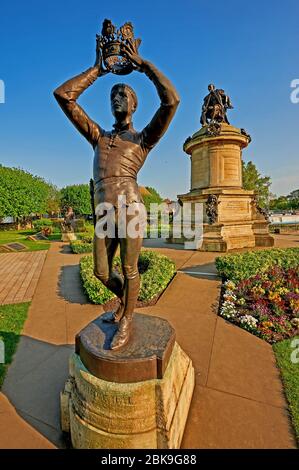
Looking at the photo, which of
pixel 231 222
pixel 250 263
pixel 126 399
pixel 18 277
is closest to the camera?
pixel 126 399

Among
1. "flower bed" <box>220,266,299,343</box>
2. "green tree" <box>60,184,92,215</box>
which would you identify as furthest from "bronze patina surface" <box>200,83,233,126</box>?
"green tree" <box>60,184,92,215</box>

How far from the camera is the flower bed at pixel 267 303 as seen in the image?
4121 millimetres

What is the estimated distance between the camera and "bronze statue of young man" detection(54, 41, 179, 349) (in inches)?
83.7

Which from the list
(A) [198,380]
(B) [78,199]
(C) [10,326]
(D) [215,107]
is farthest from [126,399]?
(B) [78,199]

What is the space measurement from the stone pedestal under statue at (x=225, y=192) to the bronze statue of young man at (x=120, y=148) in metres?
8.77

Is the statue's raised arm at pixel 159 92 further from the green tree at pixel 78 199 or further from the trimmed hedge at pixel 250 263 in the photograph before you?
the green tree at pixel 78 199

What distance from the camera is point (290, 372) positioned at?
9.96ft

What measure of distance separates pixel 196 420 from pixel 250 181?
92.5ft

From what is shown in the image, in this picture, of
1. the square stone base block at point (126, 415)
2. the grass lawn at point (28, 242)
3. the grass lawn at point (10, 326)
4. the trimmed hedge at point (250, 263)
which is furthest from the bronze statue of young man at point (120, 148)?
the grass lawn at point (28, 242)

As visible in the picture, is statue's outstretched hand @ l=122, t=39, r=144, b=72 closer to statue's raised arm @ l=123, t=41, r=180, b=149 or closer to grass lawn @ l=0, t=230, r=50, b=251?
statue's raised arm @ l=123, t=41, r=180, b=149

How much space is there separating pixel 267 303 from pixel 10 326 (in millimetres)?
5118

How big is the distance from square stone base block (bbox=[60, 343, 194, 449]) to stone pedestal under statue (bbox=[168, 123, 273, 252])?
918 cm

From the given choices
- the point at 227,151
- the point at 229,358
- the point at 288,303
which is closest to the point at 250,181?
the point at 227,151

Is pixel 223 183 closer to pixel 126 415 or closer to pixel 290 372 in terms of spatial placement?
pixel 290 372
